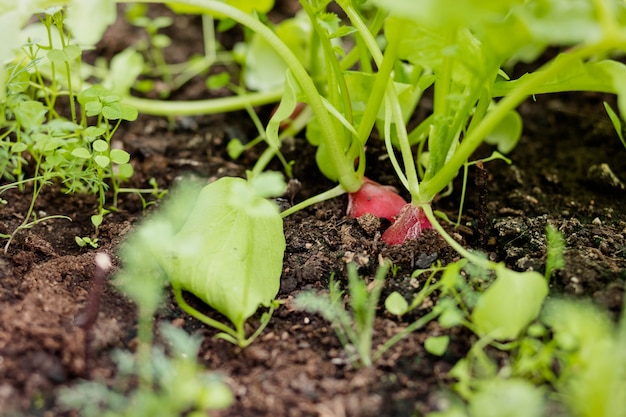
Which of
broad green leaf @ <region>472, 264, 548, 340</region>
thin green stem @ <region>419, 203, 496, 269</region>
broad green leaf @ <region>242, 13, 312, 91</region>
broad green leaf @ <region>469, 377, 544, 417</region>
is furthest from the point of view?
broad green leaf @ <region>242, 13, 312, 91</region>

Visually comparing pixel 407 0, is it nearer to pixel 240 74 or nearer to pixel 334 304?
pixel 334 304

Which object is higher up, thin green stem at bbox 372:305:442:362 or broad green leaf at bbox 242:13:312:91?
broad green leaf at bbox 242:13:312:91

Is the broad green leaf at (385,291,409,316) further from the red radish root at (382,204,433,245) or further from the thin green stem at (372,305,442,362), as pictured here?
the red radish root at (382,204,433,245)

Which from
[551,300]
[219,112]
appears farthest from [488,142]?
[219,112]

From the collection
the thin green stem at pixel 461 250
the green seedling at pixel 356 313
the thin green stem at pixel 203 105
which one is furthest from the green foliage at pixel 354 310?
the thin green stem at pixel 203 105

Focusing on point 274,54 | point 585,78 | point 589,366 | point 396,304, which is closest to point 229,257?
point 396,304

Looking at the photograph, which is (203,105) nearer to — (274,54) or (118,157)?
(274,54)

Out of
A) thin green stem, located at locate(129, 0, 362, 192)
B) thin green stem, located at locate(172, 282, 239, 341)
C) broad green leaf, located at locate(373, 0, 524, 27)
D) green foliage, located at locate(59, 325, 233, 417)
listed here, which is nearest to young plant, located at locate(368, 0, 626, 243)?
broad green leaf, located at locate(373, 0, 524, 27)
